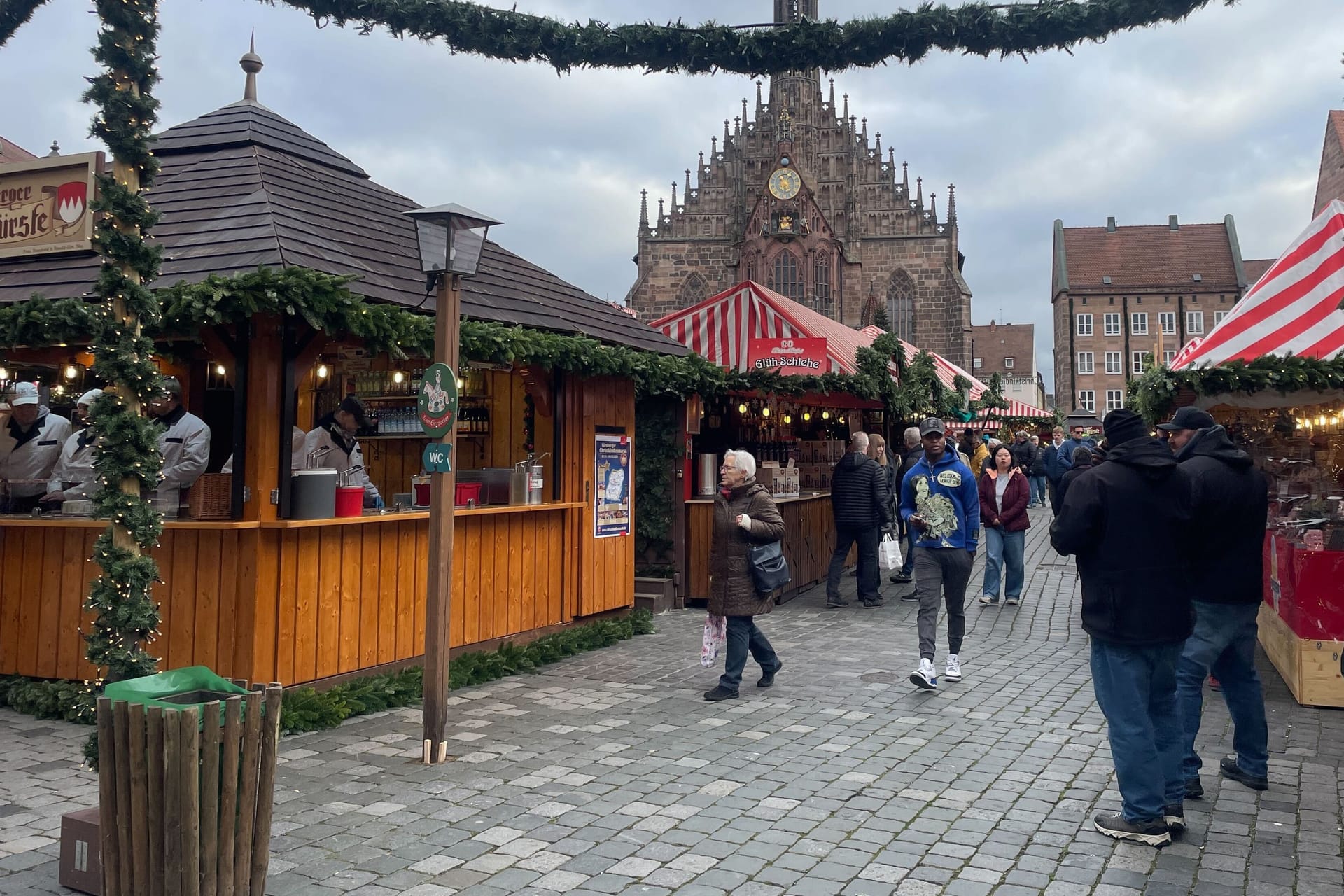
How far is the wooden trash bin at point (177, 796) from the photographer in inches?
130

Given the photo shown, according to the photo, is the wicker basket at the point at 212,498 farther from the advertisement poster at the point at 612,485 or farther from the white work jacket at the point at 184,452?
the advertisement poster at the point at 612,485

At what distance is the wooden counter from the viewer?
11555 mm

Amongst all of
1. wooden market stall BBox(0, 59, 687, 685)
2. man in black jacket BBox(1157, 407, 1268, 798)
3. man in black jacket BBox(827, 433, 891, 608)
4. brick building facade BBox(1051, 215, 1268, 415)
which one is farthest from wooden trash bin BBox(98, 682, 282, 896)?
brick building facade BBox(1051, 215, 1268, 415)

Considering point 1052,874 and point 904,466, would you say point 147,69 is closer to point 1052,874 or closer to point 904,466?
point 1052,874

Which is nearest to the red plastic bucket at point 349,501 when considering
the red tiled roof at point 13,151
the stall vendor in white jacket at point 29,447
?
the stall vendor in white jacket at point 29,447

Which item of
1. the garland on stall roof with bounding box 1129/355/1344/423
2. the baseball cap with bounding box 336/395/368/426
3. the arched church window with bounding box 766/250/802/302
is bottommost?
the baseball cap with bounding box 336/395/368/426

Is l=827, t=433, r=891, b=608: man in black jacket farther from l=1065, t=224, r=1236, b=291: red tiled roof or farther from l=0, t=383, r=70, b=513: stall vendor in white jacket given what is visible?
l=1065, t=224, r=1236, b=291: red tiled roof

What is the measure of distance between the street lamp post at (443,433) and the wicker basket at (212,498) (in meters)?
1.63

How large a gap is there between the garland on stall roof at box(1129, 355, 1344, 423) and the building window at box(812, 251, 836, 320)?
4437cm

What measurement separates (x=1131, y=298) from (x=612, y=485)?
229 ft

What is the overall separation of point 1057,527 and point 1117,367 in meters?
72.8

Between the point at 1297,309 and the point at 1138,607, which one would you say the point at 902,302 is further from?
the point at 1138,607

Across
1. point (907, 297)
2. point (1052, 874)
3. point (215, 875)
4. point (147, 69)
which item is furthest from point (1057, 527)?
point (907, 297)

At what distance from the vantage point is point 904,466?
12633 millimetres
